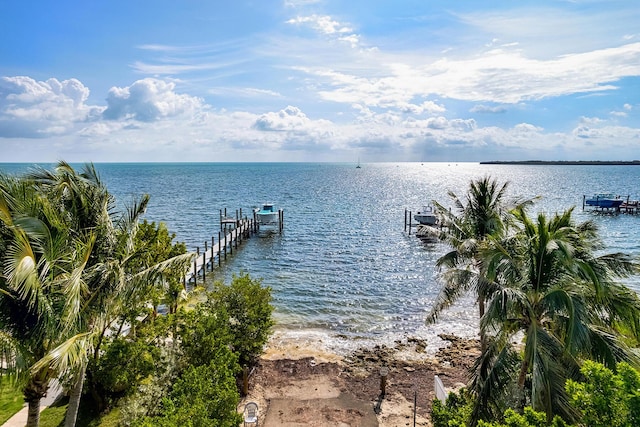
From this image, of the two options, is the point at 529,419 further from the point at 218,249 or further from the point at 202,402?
the point at 218,249

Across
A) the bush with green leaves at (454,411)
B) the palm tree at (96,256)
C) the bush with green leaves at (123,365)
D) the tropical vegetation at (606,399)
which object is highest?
the palm tree at (96,256)

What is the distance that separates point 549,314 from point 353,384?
29.8 ft

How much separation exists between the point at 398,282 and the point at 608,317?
798 inches

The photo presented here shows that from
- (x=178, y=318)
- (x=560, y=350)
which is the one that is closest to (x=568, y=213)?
(x=560, y=350)

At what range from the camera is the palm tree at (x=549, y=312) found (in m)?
7.28

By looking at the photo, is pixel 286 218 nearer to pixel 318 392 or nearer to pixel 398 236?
pixel 398 236

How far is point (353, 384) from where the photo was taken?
15.2m

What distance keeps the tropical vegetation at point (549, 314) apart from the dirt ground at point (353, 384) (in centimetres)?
494

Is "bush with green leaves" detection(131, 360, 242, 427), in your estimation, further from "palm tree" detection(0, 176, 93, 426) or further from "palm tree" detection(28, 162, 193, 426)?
"palm tree" detection(0, 176, 93, 426)

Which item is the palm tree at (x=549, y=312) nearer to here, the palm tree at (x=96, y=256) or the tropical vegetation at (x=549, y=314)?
the tropical vegetation at (x=549, y=314)

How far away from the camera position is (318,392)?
14477 millimetres

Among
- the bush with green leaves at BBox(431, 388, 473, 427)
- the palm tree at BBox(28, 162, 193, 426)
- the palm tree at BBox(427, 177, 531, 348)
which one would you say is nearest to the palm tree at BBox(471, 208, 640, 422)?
the bush with green leaves at BBox(431, 388, 473, 427)

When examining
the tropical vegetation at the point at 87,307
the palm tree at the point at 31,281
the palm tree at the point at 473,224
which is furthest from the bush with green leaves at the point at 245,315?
the palm tree at the point at 31,281

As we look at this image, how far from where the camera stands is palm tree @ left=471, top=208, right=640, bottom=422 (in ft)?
23.9
